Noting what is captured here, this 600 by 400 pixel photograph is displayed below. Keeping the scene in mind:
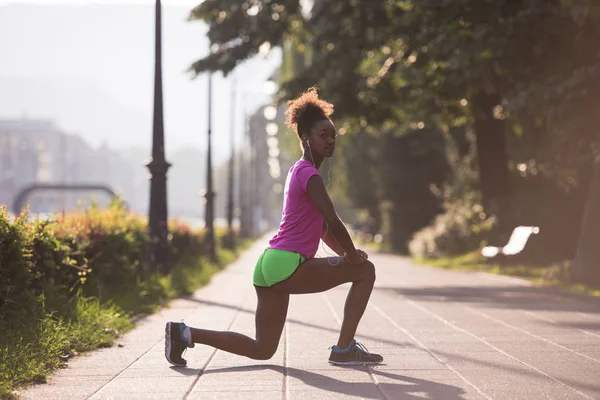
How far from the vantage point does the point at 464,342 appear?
31.8 ft

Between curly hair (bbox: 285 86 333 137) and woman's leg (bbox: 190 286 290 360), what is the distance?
1.24 meters

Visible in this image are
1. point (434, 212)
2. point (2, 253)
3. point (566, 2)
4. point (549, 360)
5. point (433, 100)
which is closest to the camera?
point (549, 360)

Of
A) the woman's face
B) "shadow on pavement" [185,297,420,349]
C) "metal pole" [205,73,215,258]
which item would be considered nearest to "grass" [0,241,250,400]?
"shadow on pavement" [185,297,420,349]

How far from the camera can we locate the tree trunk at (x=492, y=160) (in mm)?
29125

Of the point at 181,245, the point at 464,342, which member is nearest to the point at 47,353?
the point at 464,342

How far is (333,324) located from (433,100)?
14.1 meters

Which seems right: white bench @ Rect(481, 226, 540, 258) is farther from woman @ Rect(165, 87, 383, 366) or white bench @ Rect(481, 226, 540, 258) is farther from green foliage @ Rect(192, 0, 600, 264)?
woman @ Rect(165, 87, 383, 366)

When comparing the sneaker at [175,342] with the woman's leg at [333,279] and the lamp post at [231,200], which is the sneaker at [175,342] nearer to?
the woman's leg at [333,279]

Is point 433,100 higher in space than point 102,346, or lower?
higher

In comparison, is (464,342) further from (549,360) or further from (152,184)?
(152,184)

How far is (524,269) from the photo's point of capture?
2481 cm

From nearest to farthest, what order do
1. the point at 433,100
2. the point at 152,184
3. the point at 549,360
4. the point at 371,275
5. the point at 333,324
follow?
the point at 371,275, the point at 549,360, the point at 333,324, the point at 152,184, the point at 433,100

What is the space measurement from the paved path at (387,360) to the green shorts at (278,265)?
2.38 feet

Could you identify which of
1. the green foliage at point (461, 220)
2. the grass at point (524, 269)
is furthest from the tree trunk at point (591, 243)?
the green foliage at point (461, 220)
